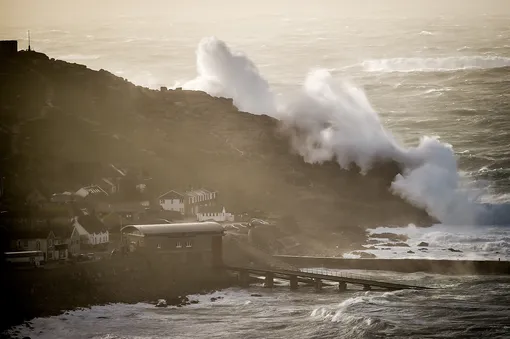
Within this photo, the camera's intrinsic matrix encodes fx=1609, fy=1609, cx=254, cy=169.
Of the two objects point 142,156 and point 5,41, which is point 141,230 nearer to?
point 142,156

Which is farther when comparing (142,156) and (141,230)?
(142,156)

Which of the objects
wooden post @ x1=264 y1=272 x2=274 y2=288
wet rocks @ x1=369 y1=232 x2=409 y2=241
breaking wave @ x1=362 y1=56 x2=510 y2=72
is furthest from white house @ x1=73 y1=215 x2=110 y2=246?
breaking wave @ x1=362 y1=56 x2=510 y2=72

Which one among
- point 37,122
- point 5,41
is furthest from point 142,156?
point 5,41

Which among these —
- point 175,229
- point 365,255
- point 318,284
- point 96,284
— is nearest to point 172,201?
point 175,229

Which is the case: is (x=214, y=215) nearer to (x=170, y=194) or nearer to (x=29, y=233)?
(x=170, y=194)

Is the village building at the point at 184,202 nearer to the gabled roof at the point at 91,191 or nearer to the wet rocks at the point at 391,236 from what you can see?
the gabled roof at the point at 91,191

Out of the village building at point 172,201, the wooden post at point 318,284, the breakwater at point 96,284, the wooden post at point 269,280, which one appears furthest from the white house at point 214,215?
the wooden post at point 318,284

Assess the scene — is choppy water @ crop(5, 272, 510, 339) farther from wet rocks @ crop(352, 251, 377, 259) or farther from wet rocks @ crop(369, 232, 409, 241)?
wet rocks @ crop(369, 232, 409, 241)

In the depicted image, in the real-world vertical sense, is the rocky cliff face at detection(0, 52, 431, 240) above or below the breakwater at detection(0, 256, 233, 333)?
above
